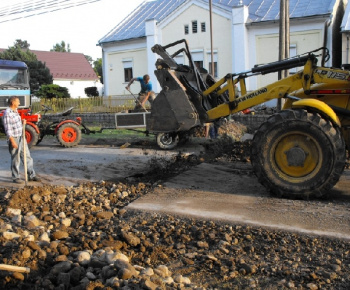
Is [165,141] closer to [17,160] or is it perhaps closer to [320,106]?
[17,160]

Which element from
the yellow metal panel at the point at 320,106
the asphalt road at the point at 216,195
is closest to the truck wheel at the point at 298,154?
the yellow metal panel at the point at 320,106

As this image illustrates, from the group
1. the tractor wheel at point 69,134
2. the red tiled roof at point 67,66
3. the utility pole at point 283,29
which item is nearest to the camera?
the tractor wheel at point 69,134

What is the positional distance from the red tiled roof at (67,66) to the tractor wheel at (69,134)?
3845 centimetres

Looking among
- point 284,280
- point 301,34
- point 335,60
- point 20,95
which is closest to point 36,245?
point 284,280

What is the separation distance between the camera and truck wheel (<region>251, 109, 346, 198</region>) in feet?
20.1

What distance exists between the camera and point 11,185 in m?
8.06

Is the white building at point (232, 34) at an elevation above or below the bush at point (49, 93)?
above

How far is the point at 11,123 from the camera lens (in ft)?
26.3

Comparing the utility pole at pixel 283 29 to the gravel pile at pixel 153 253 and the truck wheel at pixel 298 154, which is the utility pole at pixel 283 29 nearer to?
the truck wheel at pixel 298 154

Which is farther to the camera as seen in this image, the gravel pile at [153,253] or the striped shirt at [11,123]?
the striped shirt at [11,123]

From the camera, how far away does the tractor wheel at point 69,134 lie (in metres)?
13.3

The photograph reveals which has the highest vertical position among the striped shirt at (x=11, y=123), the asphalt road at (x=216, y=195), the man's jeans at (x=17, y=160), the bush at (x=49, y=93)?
the bush at (x=49, y=93)

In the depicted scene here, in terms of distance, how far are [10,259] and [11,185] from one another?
4.05 metres

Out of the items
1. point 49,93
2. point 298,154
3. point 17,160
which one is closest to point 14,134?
point 17,160
